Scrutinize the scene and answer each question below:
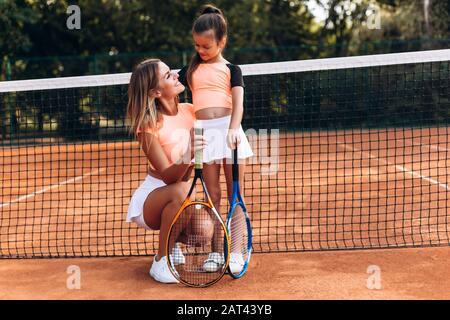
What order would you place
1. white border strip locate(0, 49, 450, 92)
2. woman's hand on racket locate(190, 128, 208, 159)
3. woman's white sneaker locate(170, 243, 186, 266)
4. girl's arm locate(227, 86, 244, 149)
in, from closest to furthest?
woman's hand on racket locate(190, 128, 208, 159), girl's arm locate(227, 86, 244, 149), woman's white sneaker locate(170, 243, 186, 266), white border strip locate(0, 49, 450, 92)

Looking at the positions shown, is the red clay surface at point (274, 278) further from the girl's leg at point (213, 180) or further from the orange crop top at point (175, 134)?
the orange crop top at point (175, 134)

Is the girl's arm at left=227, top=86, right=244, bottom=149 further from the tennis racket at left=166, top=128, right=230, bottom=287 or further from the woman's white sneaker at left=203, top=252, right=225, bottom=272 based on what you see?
the woman's white sneaker at left=203, top=252, right=225, bottom=272

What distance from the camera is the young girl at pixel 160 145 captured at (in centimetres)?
361

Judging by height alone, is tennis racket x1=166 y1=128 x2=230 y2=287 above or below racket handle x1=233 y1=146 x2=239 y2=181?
below

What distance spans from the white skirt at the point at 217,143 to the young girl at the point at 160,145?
0.34ft

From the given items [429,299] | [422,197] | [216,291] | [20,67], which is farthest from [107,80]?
[20,67]

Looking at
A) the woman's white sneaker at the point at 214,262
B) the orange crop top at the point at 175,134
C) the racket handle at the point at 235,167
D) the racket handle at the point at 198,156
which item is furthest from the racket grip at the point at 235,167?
the woman's white sneaker at the point at 214,262

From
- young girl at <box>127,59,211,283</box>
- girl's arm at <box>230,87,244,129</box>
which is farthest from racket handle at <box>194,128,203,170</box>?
girl's arm at <box>230,87,244,129</box>

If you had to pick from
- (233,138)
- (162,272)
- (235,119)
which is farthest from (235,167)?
(162,272)

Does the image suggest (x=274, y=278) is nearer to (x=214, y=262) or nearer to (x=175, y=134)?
(x=214, y=262)

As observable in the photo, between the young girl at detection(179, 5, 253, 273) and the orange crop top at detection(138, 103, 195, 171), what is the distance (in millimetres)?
93

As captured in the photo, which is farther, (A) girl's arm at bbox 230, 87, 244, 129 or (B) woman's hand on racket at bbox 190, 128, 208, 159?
→ (A) girl's arm at bbox 230, 87, 244, 129

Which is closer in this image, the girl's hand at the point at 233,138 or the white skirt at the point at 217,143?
the girl's hand at the point at 233,138

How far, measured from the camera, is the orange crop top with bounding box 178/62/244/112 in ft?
12.2
